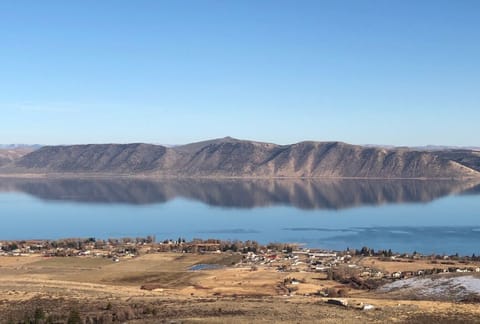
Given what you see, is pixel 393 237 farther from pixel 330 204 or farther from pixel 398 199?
pixel 398 199

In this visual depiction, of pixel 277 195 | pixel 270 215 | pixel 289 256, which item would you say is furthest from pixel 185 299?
pixel 277 195

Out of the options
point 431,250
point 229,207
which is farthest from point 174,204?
point 431,250

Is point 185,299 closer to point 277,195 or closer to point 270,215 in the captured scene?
point 270,215

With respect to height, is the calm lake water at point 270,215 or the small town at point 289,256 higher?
the calm lake water at point 270,215

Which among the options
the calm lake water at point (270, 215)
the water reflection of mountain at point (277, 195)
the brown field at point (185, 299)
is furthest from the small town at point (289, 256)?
the water reflection of mountain at point (277, 195)

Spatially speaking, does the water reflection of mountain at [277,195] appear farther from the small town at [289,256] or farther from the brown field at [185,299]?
the brown field at [185,299]

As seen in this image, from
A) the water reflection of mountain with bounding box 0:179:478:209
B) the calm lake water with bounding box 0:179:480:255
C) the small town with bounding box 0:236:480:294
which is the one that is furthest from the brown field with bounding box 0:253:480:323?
the water reflection of mountain with bounding box 0:179:478:209
